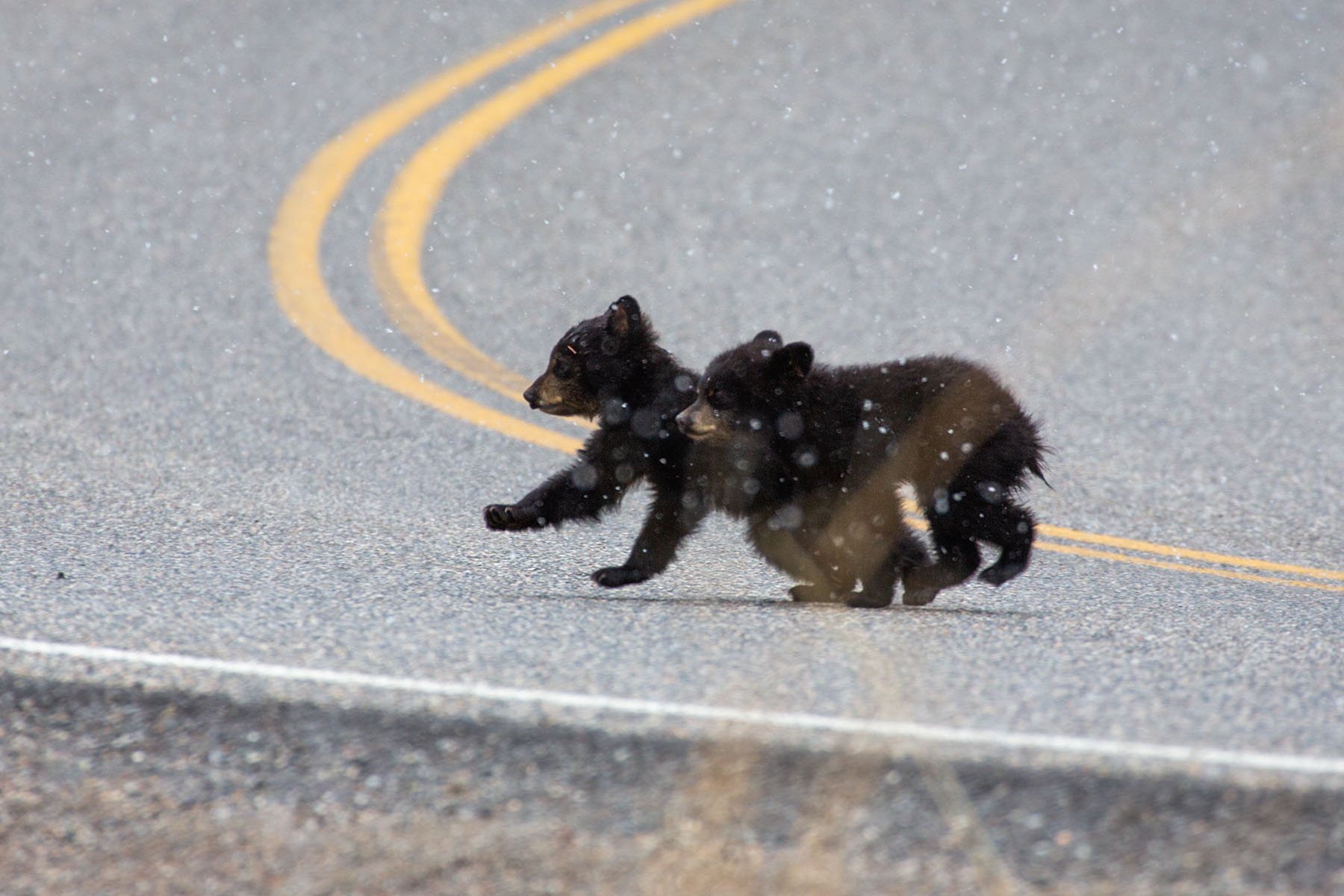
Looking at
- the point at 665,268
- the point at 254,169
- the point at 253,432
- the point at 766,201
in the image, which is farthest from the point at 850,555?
the point at 254,169

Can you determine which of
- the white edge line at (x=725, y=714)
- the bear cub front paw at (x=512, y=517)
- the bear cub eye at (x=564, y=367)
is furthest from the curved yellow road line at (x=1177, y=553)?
the white edge line at (x=725, y=714)

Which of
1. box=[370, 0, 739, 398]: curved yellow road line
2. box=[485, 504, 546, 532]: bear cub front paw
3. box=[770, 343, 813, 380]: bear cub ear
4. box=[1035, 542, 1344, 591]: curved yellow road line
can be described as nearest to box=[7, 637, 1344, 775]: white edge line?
box=[485, 504, 546, 532]: bear cub front paw

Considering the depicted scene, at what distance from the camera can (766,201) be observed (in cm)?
1073

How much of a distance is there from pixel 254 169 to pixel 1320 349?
282 inches

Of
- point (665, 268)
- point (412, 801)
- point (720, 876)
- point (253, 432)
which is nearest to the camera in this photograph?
point (720, 876)

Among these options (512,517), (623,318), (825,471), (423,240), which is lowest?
(512,517)

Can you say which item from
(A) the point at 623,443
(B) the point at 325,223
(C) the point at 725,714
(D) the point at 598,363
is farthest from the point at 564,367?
(B) the point at 325,223

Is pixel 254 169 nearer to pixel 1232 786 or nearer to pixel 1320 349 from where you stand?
pixel 1320 349

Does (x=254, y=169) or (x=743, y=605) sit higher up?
(x=254, y=169)

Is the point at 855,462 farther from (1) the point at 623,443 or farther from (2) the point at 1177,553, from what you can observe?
(2) the point at 1177,553

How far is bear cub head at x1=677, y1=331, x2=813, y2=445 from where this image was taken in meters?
4.75

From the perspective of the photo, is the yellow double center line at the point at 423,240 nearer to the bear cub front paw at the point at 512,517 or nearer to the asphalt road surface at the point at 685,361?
the asphalt road surface at the point at 685,361

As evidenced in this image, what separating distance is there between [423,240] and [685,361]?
2696 millimetres

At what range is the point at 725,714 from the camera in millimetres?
3271
